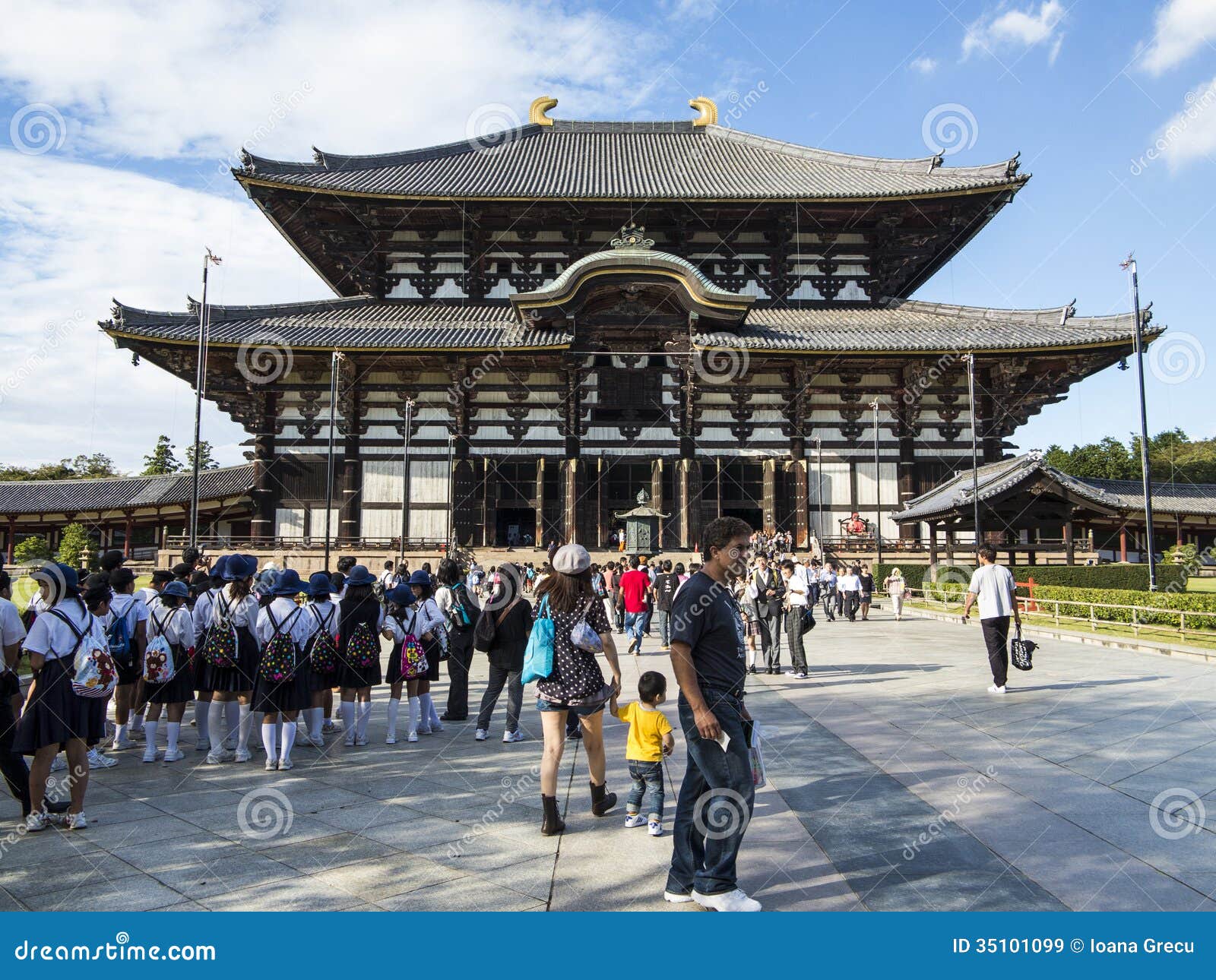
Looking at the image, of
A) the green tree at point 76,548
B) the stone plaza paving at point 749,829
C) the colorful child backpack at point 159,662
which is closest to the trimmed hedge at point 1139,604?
the stone plaza paving at point 749,829

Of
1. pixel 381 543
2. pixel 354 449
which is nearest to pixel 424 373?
pixel 354 449

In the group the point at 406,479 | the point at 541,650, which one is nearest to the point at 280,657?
the point at 541,650

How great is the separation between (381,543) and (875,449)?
18110 mm

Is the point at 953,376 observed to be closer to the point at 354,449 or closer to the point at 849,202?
the point at 849,202

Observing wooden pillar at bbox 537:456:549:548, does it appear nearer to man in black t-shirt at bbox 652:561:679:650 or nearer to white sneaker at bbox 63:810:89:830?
man in black t-shirt at bbox 652:561:679:650

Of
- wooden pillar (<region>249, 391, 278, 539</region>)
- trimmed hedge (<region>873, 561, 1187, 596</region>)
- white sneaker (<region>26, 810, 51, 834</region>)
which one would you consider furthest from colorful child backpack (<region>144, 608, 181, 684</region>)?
wooden pillar (<region>249, 391, 278, 539</region>)

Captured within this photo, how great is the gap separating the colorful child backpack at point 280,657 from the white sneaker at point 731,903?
4.46 m

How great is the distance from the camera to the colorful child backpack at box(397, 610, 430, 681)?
8.16 m

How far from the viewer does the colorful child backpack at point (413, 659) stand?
816cm

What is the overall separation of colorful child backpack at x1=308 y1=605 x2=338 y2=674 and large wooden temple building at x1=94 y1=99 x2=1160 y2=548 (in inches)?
815

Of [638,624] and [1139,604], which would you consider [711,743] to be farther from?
[1139,604]

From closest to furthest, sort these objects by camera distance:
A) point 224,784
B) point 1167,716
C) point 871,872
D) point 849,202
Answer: point 871,872 → point 224,784 → point 1167,716 → point 849,202

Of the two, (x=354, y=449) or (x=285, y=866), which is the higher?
(x=354, y=449)

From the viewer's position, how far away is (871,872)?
4492 millimetres
